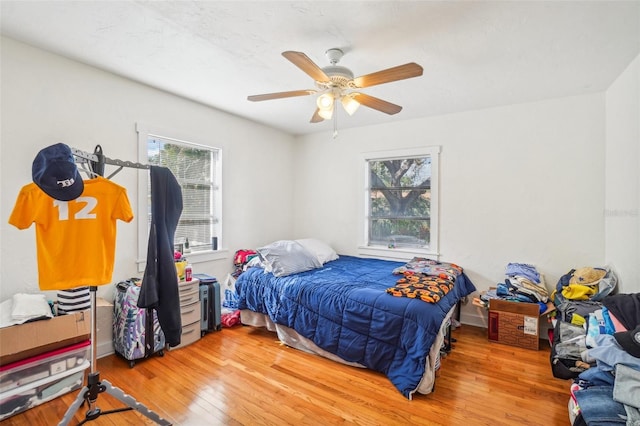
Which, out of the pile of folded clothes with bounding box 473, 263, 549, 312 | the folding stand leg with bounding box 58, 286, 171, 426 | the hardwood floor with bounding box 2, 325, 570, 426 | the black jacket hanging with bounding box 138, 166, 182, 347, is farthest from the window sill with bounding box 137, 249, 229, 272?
the pile of folded clothes with bounding box 473, 263, 549, 312

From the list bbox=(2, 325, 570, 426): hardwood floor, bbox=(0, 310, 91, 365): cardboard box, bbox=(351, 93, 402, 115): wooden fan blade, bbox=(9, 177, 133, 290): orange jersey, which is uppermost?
bbox=(351, 93, 402, 115): wooden fan blade

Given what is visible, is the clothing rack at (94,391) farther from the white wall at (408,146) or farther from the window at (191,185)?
the window at (191,185)

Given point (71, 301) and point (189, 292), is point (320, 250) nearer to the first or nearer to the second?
point (189, 292)

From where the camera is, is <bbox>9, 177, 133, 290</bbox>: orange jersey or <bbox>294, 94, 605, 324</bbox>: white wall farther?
<bbox>294, 94, 605, 324</bbox>: white wall

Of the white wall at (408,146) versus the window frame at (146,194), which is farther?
the window frame at (146,194)

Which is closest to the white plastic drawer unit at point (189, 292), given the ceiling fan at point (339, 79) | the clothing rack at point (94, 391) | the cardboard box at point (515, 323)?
the clothing rack at point (94, 391)

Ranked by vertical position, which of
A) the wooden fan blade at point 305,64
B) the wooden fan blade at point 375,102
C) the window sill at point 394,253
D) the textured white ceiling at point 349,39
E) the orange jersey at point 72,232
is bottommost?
the window sill at point 394,253

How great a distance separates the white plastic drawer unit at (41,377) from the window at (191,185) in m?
1.02

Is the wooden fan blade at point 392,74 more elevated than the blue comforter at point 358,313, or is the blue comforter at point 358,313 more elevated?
the wooden fan blade at point 392,74

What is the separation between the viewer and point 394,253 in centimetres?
416

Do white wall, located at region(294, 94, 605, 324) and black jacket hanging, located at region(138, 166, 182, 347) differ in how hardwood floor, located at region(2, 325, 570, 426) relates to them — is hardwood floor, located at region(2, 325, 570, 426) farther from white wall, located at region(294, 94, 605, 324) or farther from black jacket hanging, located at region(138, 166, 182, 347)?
white wall, located at region(294, 94, 605, 324)

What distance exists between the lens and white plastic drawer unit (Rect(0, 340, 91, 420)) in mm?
1902

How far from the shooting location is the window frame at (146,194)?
2.99 metres

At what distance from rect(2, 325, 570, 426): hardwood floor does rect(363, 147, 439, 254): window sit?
1.55m
